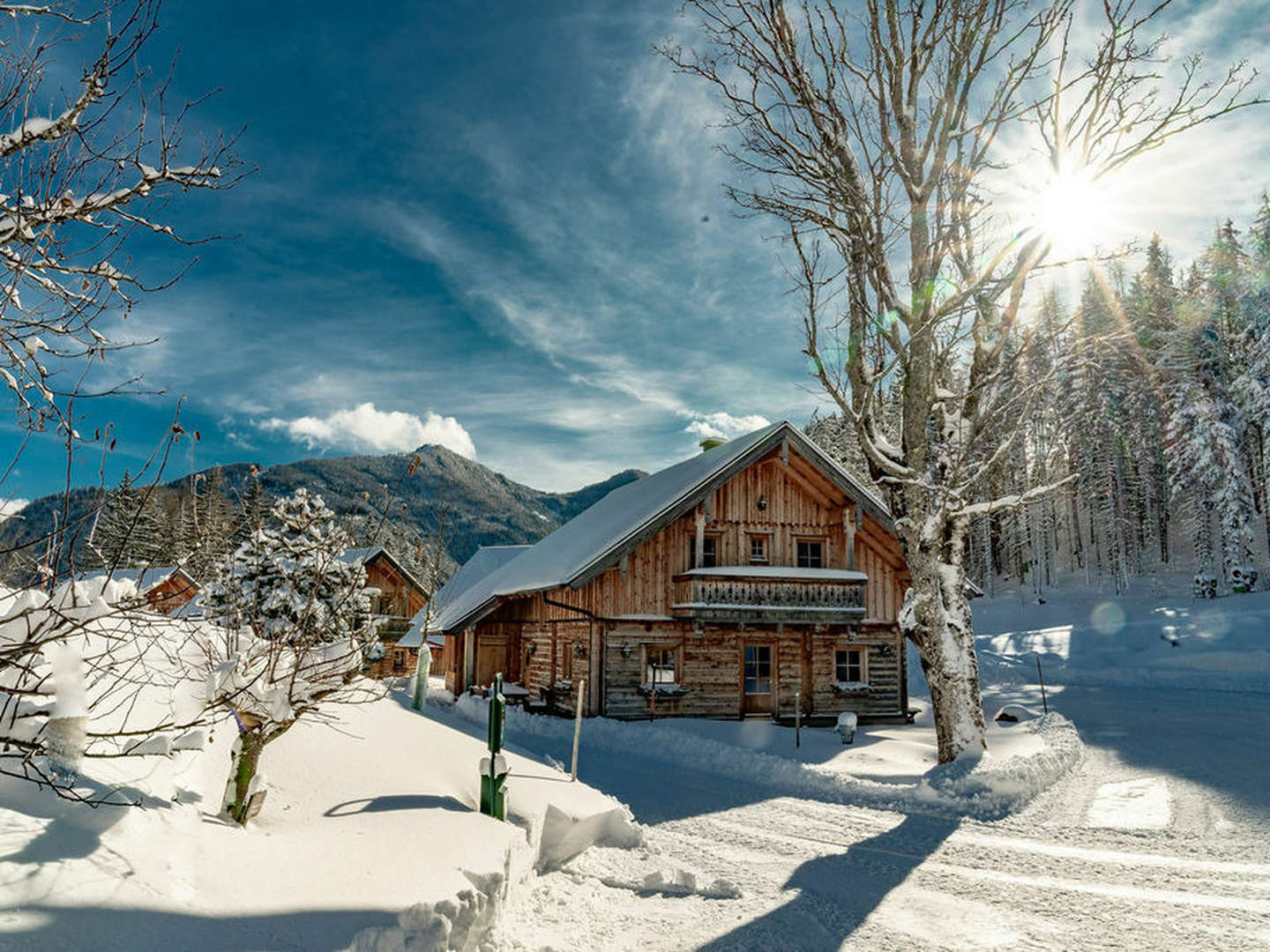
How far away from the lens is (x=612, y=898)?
733cm

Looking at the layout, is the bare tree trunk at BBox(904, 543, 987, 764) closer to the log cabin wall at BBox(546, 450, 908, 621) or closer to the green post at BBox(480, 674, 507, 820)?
the green post at BBox(480, 674, 507, 820)

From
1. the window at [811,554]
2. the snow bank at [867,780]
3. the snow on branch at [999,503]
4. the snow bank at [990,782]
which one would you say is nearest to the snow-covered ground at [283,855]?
the snow bank at [867,780]

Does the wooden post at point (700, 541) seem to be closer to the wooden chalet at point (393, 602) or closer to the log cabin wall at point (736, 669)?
the log cabin wall at point (736, 669)

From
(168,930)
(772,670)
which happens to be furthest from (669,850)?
(772,670)

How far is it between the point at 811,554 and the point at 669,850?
1499 cm

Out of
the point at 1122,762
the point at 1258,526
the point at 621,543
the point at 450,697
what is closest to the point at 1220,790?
the point at 1122,762

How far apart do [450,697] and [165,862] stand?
24720 mm

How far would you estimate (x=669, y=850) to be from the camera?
9195 mm

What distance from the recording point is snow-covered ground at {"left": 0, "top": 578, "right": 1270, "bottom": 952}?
4.16m

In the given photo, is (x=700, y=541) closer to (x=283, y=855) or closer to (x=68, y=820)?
(x=283, y=855)

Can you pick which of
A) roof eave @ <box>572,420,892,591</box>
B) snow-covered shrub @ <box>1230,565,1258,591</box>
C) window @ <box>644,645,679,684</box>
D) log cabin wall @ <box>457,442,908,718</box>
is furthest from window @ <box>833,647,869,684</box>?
snow-covered shrub @ <box>1230,565,1258,591</box>

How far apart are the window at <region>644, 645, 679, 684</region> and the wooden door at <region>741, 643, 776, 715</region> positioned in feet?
6.58

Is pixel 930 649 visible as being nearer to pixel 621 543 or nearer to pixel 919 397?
pixel 919 397

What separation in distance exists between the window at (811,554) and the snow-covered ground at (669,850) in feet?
23.1
